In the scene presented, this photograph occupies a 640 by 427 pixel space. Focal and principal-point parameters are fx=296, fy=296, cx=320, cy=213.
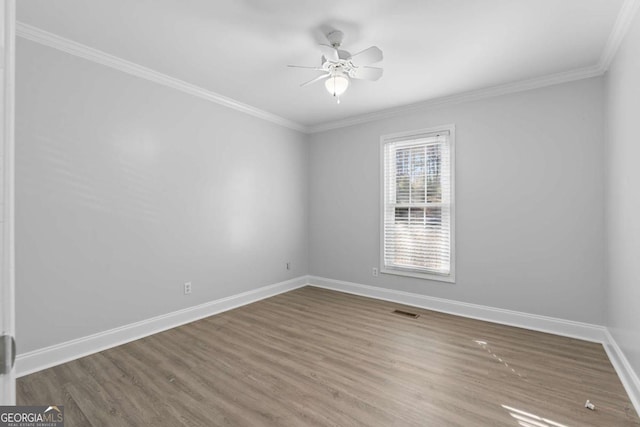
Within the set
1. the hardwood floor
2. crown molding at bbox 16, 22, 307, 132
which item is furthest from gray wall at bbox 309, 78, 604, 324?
crown molding at bbox 16, 22, 307, 132

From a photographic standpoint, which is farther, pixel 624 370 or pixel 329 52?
pixel 329 52

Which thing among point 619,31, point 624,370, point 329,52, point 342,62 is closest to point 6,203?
point 329,52

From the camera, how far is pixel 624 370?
2.30m

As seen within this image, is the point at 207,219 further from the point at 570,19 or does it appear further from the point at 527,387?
the point at 570,19

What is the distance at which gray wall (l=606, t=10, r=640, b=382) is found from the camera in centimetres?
207

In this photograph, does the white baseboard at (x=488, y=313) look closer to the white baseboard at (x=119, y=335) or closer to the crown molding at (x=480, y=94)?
the white baseboard at (x=119, y=335)

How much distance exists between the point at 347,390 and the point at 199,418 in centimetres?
101

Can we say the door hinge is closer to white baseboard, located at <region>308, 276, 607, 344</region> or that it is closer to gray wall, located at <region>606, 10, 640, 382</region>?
gray wall, located at <region>606, 10, 640, 382</region>

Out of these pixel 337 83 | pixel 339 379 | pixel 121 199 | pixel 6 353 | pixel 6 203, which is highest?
pixel 337 83

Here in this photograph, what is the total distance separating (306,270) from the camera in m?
5.29

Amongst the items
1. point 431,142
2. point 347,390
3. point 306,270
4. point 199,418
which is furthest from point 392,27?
point 306,270

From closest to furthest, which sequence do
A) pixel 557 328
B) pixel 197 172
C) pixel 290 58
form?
1. pixel 290 58
2. pixel 557 328
3. pixel 197 172

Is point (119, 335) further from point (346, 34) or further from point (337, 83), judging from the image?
point (346, 34)

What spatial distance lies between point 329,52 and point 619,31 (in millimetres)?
2315
